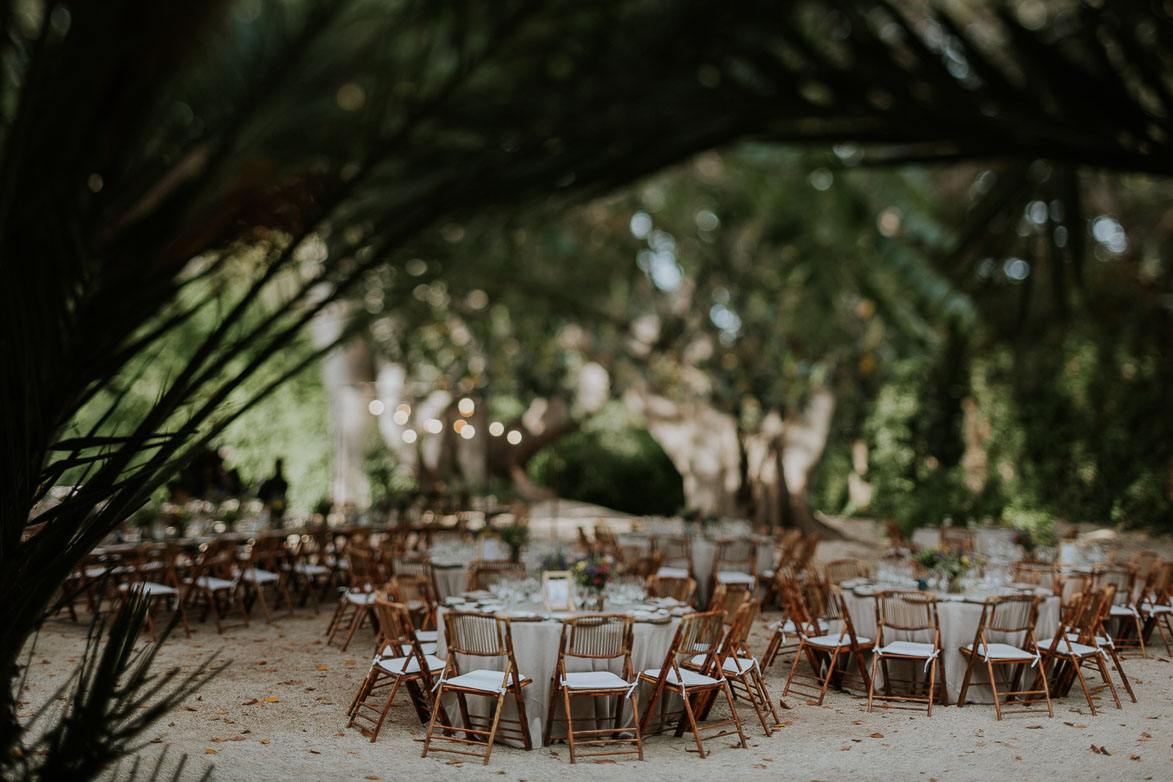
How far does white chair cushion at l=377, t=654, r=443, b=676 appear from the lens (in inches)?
242

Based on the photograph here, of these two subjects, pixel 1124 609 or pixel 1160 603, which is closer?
pixel 1124 609

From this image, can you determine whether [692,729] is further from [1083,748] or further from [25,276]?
[25,276]

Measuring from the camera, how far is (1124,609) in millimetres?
8617

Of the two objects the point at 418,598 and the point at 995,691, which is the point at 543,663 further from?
the point at 995,691

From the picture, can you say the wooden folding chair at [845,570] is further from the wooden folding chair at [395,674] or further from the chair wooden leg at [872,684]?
the wooden folding chair at [395,674]

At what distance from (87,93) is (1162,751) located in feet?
22.0

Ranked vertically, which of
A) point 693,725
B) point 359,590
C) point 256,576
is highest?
point 256,576

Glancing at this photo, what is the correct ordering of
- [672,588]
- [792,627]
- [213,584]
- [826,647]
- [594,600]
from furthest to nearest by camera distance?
[213,584]
[792,627]
[672,588]
[826,647]
[594,600]

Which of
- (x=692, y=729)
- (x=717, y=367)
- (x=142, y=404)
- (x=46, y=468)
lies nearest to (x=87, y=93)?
(x=142, y=404)

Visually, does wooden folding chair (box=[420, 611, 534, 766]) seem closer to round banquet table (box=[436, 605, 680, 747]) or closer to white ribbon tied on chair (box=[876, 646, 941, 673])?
round banquet table (box=[436, 605, 680, 747])

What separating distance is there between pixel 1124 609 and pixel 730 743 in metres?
4.79

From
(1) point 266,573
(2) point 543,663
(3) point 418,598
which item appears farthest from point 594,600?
(1) point 266,573

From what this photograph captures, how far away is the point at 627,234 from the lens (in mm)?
1787

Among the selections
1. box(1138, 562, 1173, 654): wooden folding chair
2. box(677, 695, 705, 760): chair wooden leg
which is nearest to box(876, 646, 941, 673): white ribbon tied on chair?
box(677, 695, 705, 760): chair wooden leg
